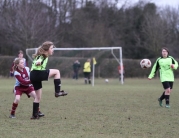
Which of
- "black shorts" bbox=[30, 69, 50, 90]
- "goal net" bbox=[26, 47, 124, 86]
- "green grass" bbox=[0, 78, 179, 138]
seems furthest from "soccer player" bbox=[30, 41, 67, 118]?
"goal net" bbox=[26, 47, 124, 86]

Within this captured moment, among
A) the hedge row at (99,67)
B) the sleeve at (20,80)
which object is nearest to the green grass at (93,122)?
the sleeve at (20,80)

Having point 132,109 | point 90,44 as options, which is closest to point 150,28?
point 90,44

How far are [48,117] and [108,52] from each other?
69.0 ft

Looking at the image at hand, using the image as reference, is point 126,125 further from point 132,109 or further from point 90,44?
point 90,44

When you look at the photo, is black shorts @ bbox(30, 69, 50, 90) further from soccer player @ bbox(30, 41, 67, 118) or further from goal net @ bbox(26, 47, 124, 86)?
goal net @ bbox(26, 47, 124, 86)

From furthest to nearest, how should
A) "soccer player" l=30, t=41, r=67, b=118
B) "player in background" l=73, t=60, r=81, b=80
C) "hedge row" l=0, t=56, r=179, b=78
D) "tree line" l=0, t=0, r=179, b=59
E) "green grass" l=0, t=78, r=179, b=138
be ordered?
"tree line" l=0, t=0, r=179, b=59
"player in background" l=73, t=60, r=81, b=80
"hedge row" l=0, t=56, r=179, b=78
"soccer player" l=30, t=41, r=67, b=118
"green grass" l=0, t=78, r=179, b=138

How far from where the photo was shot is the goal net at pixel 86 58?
96.9ft

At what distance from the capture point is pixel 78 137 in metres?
6.95

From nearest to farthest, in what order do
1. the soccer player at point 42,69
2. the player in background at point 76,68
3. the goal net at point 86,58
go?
the soccer player at point 42,69 < the goal net at point 86,58 < the player in background at point 76,68

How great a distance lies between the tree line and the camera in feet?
139

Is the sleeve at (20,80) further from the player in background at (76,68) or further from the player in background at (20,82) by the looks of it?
the player in background at (76,68)

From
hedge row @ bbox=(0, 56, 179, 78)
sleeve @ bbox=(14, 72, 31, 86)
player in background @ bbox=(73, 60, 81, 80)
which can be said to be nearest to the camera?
sleeve @ bbox=(14, 72, 31, 86)

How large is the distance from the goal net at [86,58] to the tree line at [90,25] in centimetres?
874

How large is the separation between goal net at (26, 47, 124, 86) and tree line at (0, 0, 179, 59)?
874 centimetres
